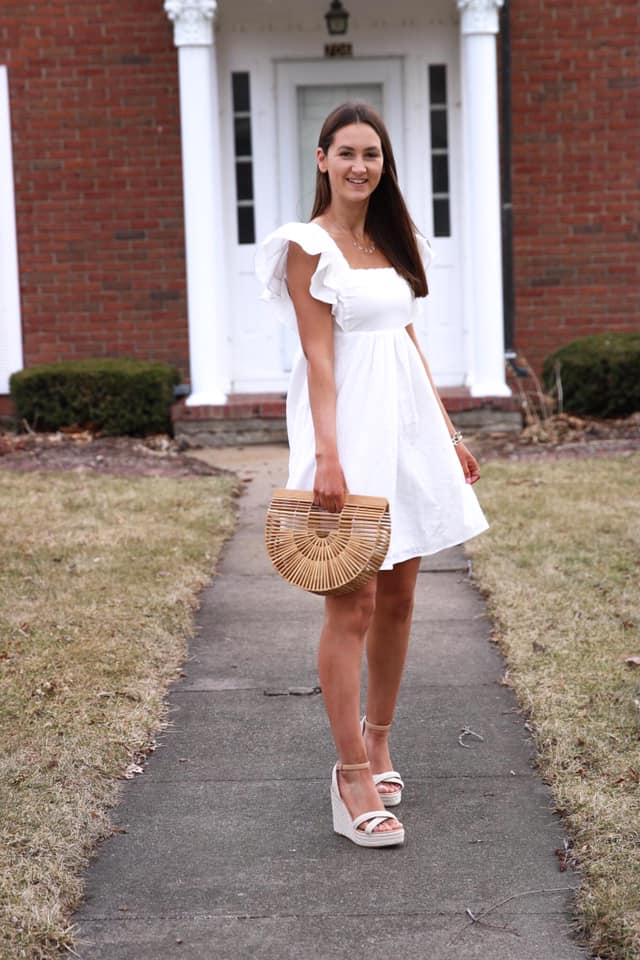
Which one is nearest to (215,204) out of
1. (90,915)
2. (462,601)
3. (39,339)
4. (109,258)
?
(109,258)

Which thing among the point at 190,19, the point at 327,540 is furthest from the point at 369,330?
the point at 190,19

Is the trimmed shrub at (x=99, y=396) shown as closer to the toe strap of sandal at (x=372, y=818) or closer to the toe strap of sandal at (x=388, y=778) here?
the toe strap of sandal at (x=388, y=778)

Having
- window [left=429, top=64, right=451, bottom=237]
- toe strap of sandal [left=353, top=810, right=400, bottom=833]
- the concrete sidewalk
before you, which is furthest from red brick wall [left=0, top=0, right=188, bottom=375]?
toe strap of sandal [left=353, top=810, right=400, bottom=833]

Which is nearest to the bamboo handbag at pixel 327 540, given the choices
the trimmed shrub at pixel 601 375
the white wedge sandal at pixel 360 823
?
the white wedge sandal at pixel 360 823

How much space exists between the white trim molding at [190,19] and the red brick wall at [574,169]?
2.58 m

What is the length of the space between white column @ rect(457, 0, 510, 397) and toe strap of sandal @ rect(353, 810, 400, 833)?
6693 millimetres

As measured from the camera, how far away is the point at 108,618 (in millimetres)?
5176

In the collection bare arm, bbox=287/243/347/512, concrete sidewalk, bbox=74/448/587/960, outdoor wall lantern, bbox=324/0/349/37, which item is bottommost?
concrete sidewalk, bbox=74/448/587/960

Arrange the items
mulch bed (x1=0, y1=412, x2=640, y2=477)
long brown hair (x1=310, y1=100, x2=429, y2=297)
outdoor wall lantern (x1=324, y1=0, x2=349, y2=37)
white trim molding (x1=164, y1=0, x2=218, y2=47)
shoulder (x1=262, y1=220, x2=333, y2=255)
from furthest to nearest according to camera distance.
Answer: outdoor wall lantern (x1=324, y1=0, x2=349, y2=37) → white trim molding (x1=164, y1=0, x2=218, y2=47) → mulch bed (x1=0, y1=412, x2=640, y2=477) → long brown hair (x1=310, y1=100, x2=429, y2=297) → shoulder (x1=262, y1=220, x2=333, y2=255)

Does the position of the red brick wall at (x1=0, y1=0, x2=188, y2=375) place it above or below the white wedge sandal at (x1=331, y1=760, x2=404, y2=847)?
above

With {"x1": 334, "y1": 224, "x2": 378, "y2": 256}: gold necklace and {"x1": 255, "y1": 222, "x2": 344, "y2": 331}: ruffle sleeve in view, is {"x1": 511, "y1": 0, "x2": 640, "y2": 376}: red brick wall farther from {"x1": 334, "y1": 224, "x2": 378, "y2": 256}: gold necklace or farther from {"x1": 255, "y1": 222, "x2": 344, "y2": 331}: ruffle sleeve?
{"x1": 255, "y1": 222, "x2": 344, "y2": 331}: ruffle sleeve

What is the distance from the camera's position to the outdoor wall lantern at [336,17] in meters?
9.94

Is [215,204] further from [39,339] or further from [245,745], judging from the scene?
[245,745]

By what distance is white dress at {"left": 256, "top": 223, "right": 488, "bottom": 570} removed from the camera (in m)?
3.27
